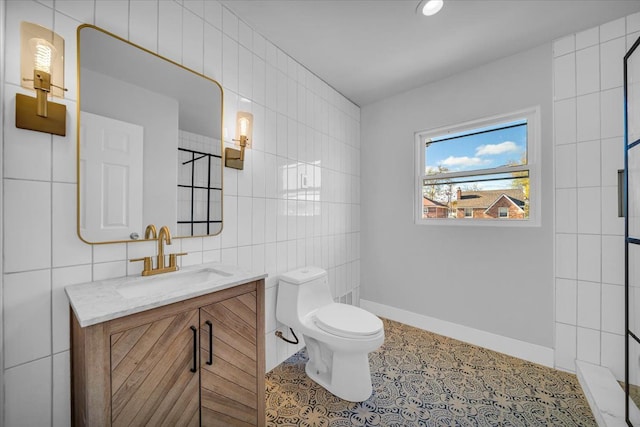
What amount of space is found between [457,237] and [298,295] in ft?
5.04

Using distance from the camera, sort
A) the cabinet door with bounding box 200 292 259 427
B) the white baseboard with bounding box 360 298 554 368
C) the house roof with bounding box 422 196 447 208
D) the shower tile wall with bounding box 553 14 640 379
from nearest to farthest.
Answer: the cabinet door with bounding box 200 292 259 427, the shower tile wall with bounding box 553 14 640 379, the white baseboard with bounding box 360 298 554 368, the house roof with bounding box 422 196 447 208

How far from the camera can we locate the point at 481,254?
219cm

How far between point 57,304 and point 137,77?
1043 mm

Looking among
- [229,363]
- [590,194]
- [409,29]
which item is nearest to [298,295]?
[229,363]

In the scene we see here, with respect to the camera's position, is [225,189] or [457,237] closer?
[225,189]

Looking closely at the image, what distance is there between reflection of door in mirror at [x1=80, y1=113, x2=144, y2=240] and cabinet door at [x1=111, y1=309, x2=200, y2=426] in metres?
0.51

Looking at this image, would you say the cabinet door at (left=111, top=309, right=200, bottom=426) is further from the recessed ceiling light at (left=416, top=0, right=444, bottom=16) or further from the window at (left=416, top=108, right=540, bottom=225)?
the window at (left=416, top=108, right=540, bottom=225)

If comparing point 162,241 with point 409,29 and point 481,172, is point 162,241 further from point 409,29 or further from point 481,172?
point 481,172

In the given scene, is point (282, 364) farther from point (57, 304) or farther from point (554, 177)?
point (554, 177)

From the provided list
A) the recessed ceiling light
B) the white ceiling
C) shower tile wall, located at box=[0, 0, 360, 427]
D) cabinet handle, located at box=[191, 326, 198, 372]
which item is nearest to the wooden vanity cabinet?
cabinet handle, located at box=[191, 326, 198, 372]

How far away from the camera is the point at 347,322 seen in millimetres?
1624

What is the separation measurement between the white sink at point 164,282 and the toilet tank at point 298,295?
0.62 meters

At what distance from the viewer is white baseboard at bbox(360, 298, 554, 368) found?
6.35 ft

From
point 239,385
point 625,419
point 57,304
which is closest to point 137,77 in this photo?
point 57,304
